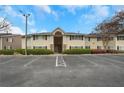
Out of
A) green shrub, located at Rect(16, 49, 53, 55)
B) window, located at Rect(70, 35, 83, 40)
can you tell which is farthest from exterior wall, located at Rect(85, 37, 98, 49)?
green shrub, located at Rect(16, 49, 53, 55)

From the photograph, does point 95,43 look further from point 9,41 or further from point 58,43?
point 9,41

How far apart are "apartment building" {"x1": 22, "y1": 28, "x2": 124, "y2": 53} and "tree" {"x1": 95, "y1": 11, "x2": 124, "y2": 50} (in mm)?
1284

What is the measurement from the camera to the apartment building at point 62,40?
123 feet

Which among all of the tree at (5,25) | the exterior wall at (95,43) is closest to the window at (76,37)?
the exterior wall at (95,43)

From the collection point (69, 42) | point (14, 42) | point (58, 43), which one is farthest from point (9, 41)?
point (69, 42)

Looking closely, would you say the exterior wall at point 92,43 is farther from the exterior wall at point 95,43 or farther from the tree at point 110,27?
the tree at point 110,27

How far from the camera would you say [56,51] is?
38375 millimetres

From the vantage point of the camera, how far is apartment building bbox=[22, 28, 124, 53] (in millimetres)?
37438

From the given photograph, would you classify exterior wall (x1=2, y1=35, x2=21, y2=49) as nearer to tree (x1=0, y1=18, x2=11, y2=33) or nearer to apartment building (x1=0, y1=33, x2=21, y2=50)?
apartment building (x1=0, y1=33, x2=21, y2=50)

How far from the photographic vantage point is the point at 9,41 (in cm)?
4247

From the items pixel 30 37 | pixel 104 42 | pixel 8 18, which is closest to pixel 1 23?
pixel 8 18
